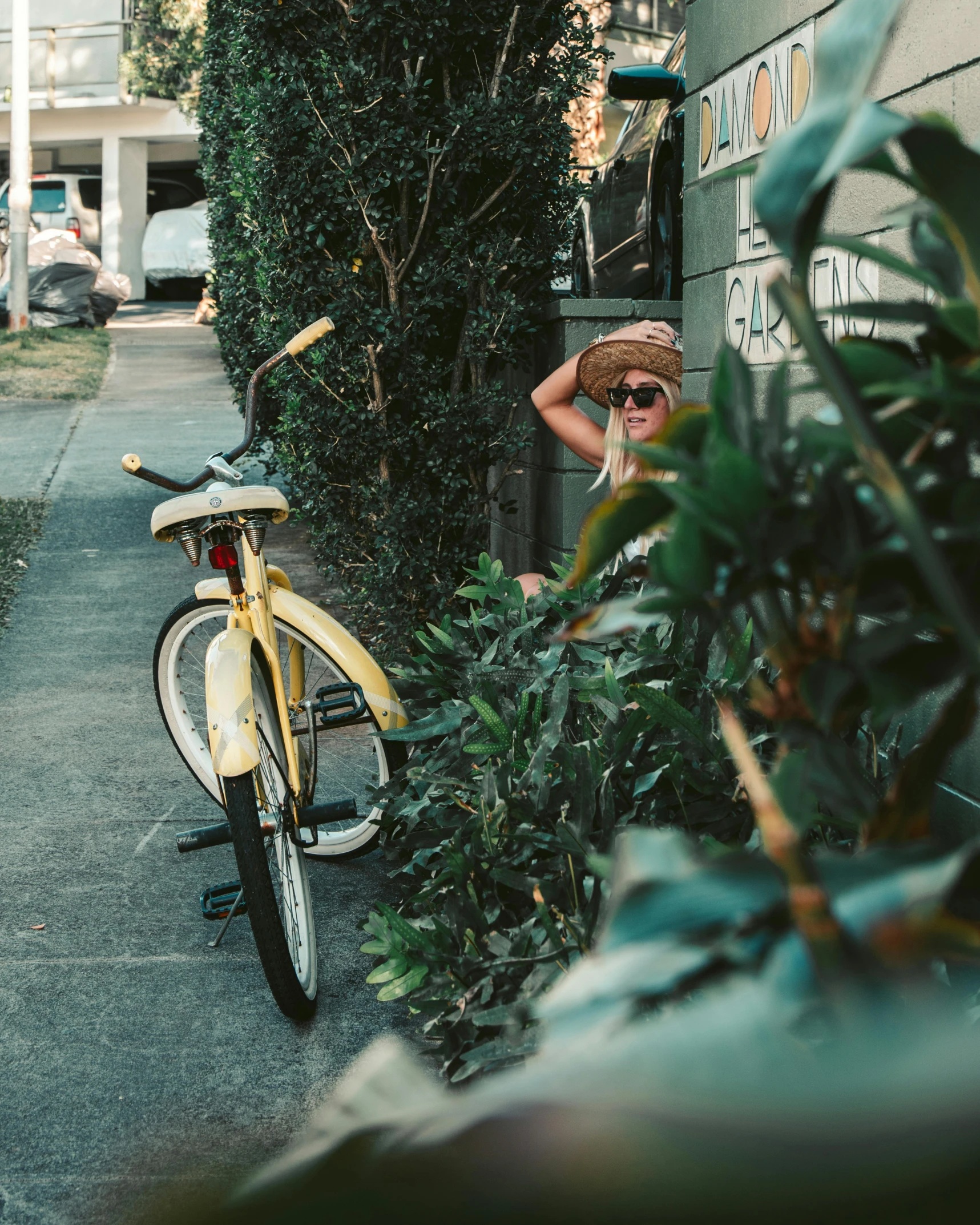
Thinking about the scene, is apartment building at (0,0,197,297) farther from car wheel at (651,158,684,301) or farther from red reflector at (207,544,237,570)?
red reflector at (207,544,237,570)

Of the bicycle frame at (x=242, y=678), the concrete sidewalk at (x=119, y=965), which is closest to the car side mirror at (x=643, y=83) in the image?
the bicycle frame at (x=242, y=678)

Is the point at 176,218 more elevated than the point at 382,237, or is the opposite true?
the point at 176,218

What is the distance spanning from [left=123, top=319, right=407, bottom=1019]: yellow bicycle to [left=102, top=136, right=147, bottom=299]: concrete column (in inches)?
994

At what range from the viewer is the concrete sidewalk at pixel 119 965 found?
2.53 meters

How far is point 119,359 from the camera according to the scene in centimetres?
1714

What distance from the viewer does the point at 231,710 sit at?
2859 mm

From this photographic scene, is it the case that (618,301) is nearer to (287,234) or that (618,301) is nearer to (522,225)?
(522,225)

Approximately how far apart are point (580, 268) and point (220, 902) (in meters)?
4.94

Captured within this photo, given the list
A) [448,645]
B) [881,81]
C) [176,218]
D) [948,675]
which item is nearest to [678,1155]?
[948,675]

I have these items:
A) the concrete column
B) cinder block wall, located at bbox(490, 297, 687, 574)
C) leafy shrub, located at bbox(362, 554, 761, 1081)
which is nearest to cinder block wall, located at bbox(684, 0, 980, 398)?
leafy shrub, located at bbox(362, 554, 761, 1081)

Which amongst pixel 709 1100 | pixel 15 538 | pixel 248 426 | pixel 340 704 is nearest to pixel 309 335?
pixel 248 426

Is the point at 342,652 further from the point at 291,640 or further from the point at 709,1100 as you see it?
the point at 709,1100

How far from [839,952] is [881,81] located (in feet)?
8.19

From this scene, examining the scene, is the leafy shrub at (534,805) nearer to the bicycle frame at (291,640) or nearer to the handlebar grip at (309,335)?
the bicycle frame at (291,640)
